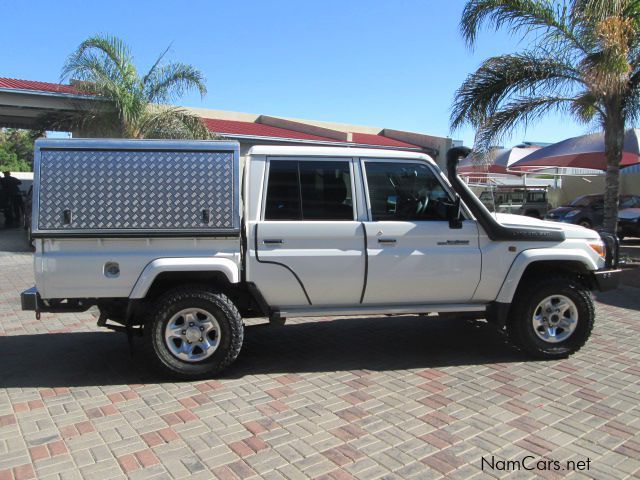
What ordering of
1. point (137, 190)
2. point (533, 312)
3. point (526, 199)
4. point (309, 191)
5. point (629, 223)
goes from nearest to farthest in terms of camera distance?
point (137, 190) → point (309, 191) → point (533, 312) → point (629, 223) → point (526, 199)

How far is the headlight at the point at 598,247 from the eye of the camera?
5289mm

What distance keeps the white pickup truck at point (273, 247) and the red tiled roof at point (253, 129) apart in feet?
42.6

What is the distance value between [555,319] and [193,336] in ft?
11.1

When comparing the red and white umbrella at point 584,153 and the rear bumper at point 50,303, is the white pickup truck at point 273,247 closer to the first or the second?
the rear bumper at point 50,303

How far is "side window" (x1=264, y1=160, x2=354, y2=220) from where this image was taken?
481 centimetres

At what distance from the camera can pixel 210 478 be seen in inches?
125

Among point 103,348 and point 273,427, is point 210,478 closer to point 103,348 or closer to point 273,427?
point 273,427

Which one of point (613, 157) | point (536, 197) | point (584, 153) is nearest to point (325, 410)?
point (613, 157)

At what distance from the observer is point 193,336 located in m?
4.69

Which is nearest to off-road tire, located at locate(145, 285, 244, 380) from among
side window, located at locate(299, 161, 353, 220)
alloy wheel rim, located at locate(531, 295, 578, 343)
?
side window, located at locate(299, 161, 353, 220)

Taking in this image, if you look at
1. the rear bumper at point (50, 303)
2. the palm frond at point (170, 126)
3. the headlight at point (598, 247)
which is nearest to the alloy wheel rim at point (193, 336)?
the rear bumper at point (50, 303)

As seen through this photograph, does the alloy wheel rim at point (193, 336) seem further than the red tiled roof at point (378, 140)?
No

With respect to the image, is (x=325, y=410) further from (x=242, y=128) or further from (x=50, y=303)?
(x=242, y=128)

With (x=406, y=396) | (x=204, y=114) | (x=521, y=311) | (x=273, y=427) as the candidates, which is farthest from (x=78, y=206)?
(x=204, y=114)
